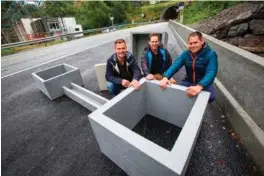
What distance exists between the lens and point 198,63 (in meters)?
2.33

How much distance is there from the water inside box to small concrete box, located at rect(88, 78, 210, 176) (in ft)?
0.32

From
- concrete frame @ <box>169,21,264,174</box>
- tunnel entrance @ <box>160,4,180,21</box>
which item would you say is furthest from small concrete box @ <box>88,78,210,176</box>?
tunnel entrance @ <box>160,4,180,21</box>

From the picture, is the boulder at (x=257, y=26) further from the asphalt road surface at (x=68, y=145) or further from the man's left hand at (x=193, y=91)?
the man's left hand at (x=193, y=91)

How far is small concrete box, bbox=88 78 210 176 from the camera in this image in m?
1.17

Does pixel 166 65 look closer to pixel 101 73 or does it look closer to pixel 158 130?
pixel 158 130

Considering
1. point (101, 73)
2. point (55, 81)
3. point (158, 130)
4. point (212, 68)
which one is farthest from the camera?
point (101, 73)

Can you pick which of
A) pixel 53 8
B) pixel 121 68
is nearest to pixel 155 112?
pixel 121 68

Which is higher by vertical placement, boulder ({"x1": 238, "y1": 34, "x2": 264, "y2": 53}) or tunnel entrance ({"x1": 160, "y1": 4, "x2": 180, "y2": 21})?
tunnel entrance ({"x1": 160, "y1": 4, "x2": 180, "y2": 21})

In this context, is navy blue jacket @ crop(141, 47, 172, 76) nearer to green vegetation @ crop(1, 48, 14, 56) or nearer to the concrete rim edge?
the concrete rim edge

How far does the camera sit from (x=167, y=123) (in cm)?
255

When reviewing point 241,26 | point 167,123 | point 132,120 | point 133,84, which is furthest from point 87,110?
point 241,26

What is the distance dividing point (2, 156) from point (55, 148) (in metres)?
0.88

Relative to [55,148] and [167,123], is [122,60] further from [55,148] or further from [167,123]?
[55,148]

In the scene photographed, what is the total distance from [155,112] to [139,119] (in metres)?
0.34
